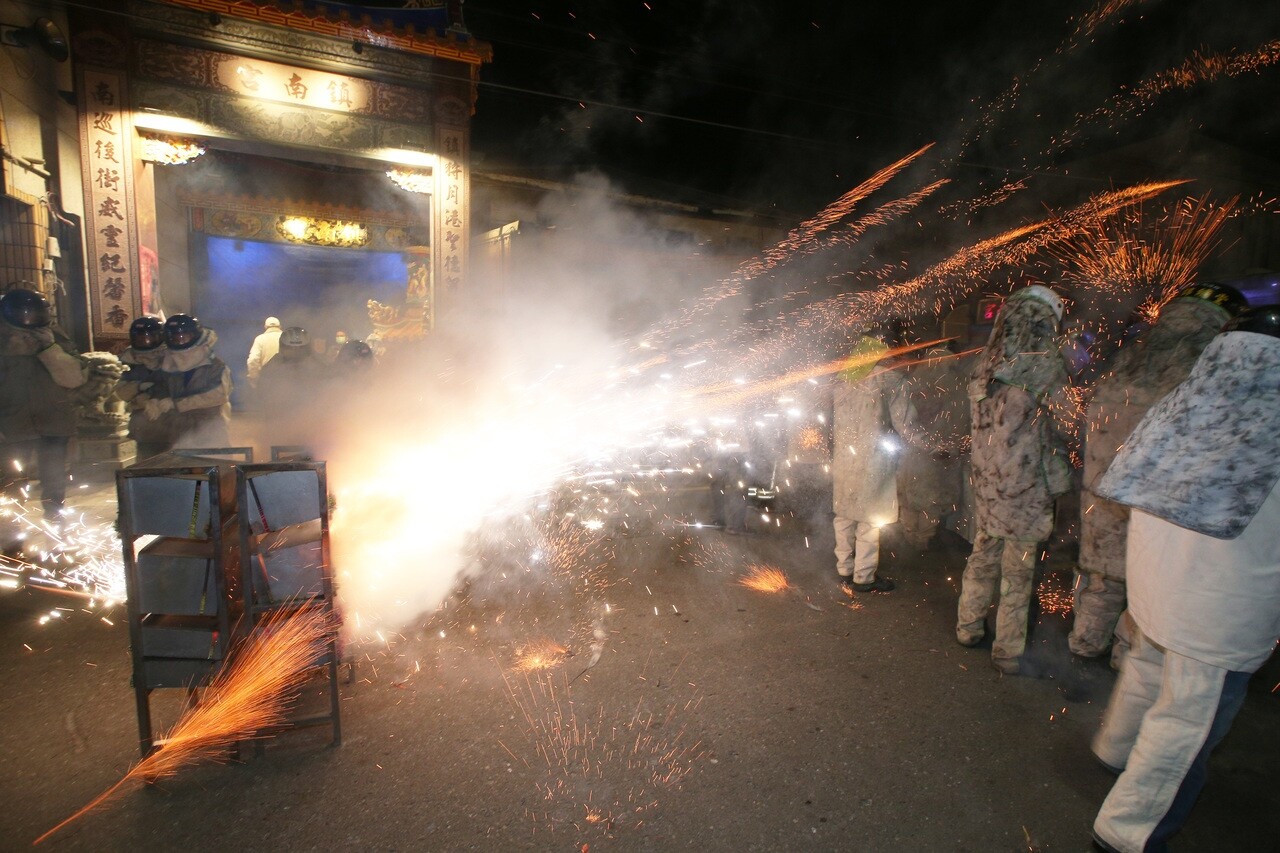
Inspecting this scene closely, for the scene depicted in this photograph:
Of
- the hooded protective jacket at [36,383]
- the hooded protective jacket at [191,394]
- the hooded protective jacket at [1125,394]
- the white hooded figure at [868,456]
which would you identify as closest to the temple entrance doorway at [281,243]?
the hooded protective jacket at [191,394]

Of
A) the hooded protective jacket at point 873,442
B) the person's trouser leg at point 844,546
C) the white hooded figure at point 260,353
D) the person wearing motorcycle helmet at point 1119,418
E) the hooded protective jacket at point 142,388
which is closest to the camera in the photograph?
the person wearing motorcycle helmet at point 1119,418

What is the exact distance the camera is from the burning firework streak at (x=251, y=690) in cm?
275

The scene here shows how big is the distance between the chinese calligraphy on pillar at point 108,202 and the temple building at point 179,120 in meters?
0.01

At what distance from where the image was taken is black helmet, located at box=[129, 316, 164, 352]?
5.70 metres

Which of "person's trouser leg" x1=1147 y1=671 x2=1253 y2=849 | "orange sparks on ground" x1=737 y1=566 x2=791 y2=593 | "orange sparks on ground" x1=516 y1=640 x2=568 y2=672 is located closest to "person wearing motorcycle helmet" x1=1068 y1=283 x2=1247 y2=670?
"person's trouser leg" x1=1147 y1=671 x2=1253 y2=849

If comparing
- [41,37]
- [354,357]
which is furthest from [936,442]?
[41,37]

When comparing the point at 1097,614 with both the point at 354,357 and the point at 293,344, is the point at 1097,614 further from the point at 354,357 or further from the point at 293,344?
the point at 293,344

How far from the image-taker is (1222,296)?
3.33 meters

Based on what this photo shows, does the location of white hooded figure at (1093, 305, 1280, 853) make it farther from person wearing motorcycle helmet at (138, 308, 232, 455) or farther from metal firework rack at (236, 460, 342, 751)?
person wearing motorcycle helmet at (138, 308, 232, 455)

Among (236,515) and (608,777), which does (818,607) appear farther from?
(236,515)

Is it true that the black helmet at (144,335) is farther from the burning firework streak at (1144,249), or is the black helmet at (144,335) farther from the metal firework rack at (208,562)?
the burning firework streak at (1144,249)

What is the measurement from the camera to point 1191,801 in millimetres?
2127

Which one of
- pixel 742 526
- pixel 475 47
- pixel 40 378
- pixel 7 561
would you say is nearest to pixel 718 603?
pixel 742 526

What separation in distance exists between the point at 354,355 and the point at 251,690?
18.7ft
